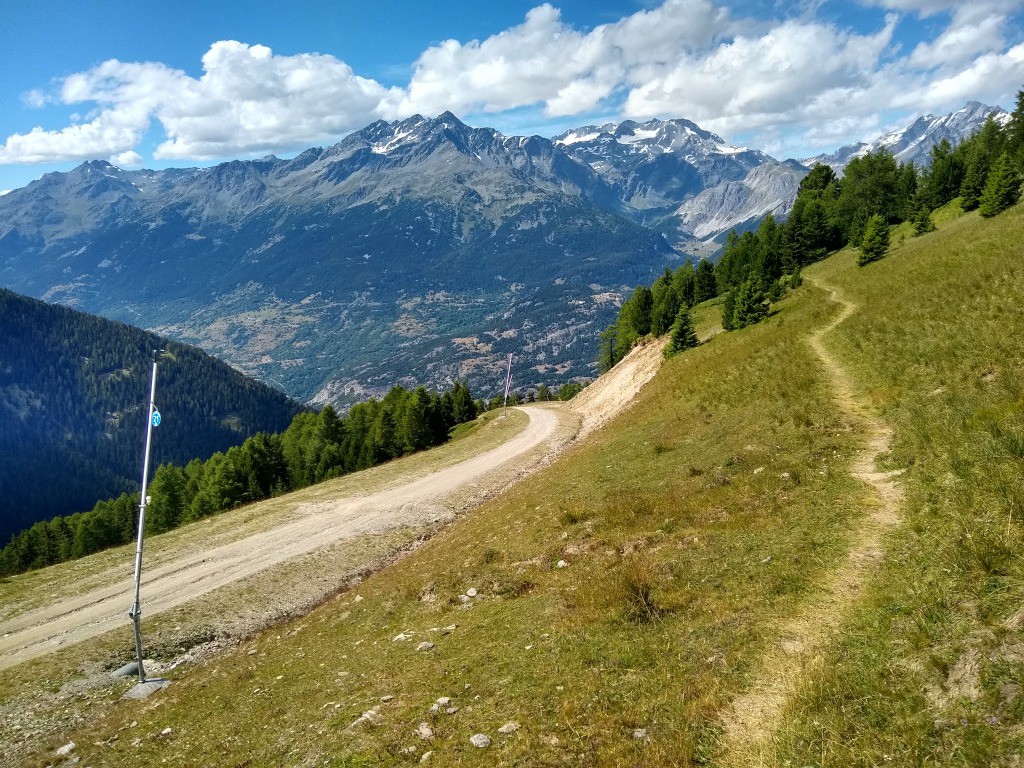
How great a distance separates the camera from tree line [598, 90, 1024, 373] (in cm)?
6206

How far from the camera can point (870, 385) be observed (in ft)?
74.7

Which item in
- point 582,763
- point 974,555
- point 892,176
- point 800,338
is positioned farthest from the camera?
point 892,176

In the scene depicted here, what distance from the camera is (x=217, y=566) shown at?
95.8 ft

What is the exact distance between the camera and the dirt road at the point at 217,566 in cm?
2297

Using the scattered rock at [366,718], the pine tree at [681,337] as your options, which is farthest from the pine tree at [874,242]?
the scattered rock at [366,718]

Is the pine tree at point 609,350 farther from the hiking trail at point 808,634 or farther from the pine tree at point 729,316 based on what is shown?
the hiking trail at point 808,634

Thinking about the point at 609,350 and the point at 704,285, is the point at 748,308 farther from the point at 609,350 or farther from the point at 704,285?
the point at 609,350

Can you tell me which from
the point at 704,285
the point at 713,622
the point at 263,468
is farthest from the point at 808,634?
the point at 263,468

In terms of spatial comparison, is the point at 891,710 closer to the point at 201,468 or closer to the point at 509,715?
the point at 509,715

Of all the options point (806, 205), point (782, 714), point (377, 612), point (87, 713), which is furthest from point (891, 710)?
point (806, 205)

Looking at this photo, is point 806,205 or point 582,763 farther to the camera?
point 806,205

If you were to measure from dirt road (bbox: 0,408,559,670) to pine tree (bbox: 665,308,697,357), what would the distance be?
928 inches

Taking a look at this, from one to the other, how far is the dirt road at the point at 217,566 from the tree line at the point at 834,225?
107ft

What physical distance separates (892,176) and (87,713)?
4163 inches
